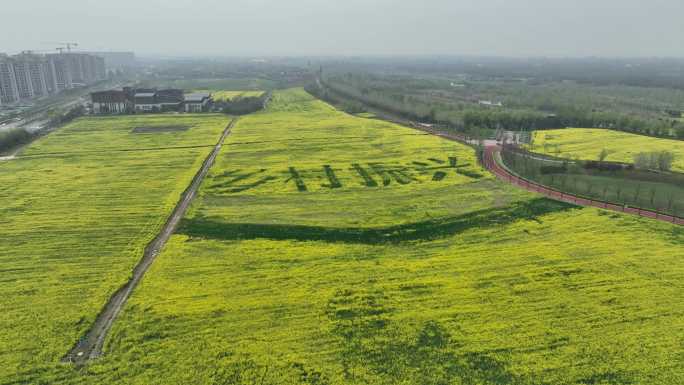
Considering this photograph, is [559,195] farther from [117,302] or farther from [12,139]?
[12,139]

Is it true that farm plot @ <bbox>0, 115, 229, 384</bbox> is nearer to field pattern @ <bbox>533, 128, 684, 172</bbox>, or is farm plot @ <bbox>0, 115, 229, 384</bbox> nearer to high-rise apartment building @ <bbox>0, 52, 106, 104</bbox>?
field pattern @ <bbox>533, 128, 684, 172</bbox>

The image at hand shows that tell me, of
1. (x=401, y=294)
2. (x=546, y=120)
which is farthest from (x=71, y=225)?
(x=546, y=120)

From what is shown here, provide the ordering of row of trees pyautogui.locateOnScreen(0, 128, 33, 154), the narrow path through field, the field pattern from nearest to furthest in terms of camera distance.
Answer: the narrow path through field < the field pattern < row of trees pyautogui.locateOnScreen(0, 128, 33, 154)

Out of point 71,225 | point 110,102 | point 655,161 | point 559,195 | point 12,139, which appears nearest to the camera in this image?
point 71,225

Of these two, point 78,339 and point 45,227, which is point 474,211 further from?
point 45,227

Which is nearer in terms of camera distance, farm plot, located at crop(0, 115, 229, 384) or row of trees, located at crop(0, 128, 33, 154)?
farm plot, located at crop(0, 115, 229, 384)

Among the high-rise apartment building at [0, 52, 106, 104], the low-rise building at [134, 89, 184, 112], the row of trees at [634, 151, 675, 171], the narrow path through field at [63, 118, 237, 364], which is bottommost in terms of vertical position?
the narrow path through field at [63, 118, 237, 364]

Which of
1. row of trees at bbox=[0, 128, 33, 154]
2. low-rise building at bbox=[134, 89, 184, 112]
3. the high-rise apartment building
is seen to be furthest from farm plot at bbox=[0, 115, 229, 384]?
the high-rise apartment building
